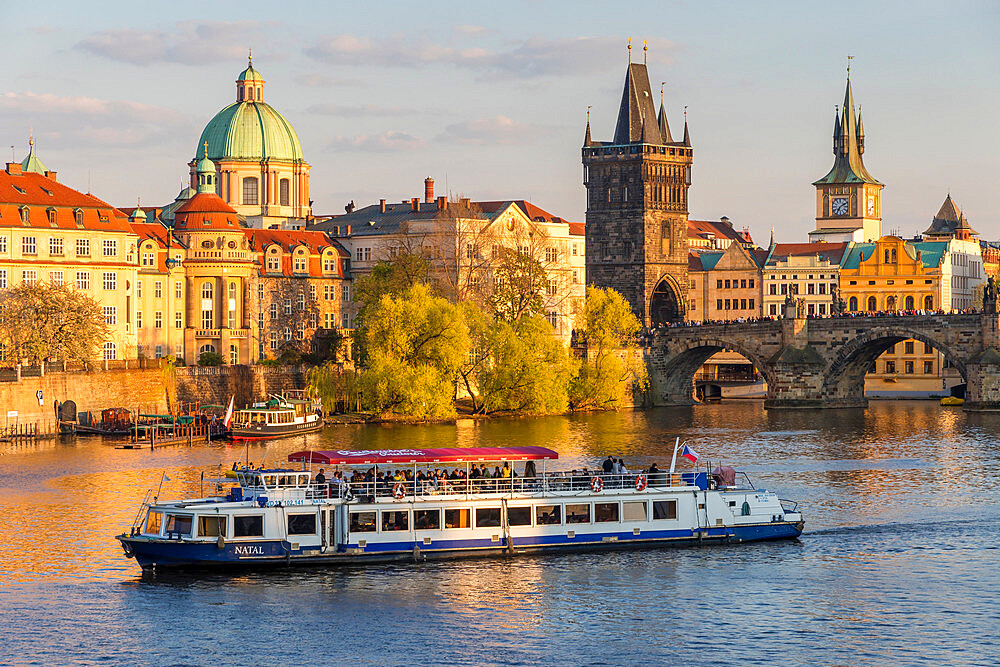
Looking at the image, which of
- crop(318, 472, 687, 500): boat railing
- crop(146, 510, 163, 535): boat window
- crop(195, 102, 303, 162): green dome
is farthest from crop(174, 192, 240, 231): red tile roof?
crop(146, 510, 163, 535): boat window

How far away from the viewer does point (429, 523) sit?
206 ft

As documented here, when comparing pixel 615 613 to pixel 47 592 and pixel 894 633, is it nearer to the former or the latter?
pixel 894 633

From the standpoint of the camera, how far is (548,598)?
56.5 meters

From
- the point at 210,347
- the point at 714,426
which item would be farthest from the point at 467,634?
the point at 210,347

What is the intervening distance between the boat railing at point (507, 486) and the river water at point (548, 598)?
2745mm

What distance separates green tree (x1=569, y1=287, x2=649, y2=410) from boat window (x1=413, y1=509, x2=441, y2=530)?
70.6 m

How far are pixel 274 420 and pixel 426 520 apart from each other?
48.0m

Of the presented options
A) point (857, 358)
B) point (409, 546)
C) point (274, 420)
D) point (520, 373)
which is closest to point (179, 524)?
point (409, 546)

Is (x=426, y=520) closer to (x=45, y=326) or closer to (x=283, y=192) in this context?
(x=45, y=326)

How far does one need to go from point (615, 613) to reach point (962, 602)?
11547mm

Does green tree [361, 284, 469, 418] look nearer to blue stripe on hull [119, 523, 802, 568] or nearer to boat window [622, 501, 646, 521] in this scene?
boat window [622, 501, 646, 521]

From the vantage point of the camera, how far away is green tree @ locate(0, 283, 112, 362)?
114188 millimetres

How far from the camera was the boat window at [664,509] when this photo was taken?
64.9m

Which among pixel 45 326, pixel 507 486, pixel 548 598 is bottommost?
pixel 548 598
